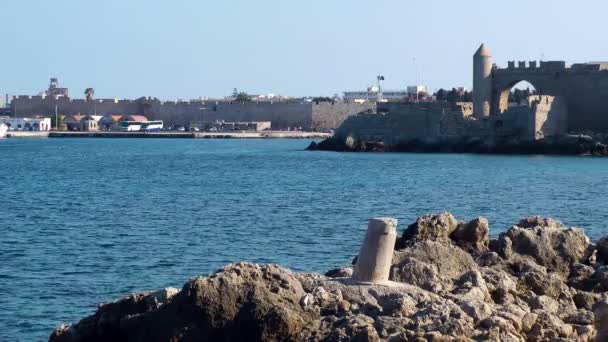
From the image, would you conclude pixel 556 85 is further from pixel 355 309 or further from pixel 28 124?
pixel 28 124

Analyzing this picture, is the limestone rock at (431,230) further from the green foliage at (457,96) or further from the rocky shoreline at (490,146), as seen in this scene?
the green foliage at (457,96)

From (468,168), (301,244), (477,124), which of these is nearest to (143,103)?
(477,124)

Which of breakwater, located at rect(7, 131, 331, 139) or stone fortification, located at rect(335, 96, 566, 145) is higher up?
stone fortification, located at rect(335, 96, 566, 145)

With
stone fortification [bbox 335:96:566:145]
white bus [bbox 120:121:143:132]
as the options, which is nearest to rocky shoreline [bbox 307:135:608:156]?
stone fortification [bbox 335:96:566:145]

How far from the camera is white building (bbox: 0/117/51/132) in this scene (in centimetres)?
6969

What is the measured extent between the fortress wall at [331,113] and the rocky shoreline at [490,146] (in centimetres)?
2452

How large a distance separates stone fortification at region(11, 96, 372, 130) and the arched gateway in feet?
83.8

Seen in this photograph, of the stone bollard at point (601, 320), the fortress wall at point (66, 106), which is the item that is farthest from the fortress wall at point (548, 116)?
the fortress wall at point (66, 106)

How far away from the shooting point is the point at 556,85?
124 ft

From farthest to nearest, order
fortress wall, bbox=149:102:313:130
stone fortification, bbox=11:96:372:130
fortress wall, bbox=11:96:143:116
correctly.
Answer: fortress wall, bbox=11:96:143:116, fortress wall, bbox=149:102:313:130, stone fortification, bbox=11:96:372:130

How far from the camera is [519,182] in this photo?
2397 cm

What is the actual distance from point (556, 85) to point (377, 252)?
31749 mm

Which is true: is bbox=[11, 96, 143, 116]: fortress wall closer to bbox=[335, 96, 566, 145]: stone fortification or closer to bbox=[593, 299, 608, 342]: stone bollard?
bbox=[335, 96, 566, 145]: stone fortification

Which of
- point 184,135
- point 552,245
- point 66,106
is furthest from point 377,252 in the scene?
point 66,106
